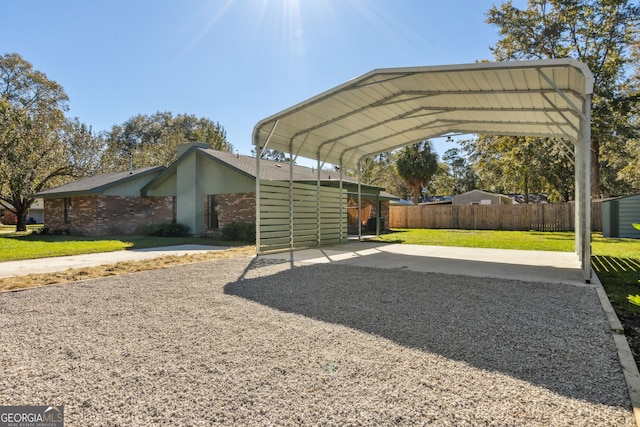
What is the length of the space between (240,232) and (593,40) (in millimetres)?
19555

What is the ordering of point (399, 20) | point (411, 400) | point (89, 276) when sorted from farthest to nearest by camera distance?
point (399, 20) < point (89, 276) < point (411, 400)

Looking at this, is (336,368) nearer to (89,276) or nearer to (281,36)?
(89,276)

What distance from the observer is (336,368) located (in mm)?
2752

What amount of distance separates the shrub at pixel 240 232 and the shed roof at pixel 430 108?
4.53 meters

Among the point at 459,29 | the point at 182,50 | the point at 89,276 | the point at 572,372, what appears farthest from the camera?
the point at 182,50

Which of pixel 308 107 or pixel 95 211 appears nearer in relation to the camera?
pixel 308 107

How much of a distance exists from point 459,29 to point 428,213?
15.2 m

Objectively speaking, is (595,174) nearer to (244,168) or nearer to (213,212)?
(244,168)

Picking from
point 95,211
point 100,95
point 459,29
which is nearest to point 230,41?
point 459,29

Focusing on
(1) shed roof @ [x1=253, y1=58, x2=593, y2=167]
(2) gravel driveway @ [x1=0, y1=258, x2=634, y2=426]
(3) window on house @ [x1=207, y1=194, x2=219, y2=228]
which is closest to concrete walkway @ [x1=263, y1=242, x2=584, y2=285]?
(2) gravel driveway @ [x1=0, y1=258, x2=634, y2=426]

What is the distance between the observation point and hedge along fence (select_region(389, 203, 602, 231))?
2106cm

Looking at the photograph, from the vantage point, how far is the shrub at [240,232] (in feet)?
48.3

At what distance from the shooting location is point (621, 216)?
52.8ft

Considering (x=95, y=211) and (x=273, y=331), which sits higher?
(x=95, y=211)
